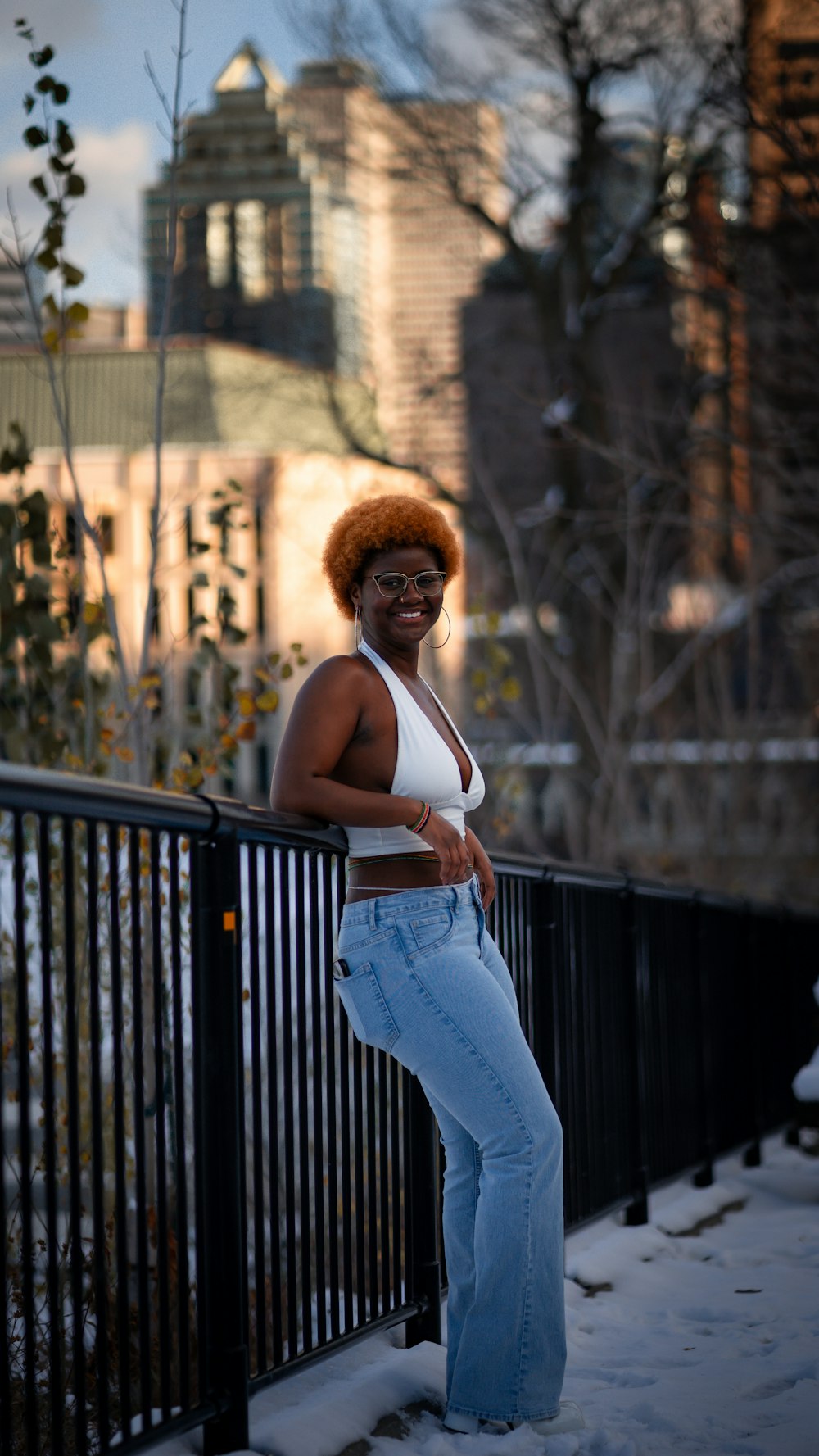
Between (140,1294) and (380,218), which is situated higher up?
(380,218)

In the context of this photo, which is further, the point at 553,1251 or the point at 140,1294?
the point at 553,1251

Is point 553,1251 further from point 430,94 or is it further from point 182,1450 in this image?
point 430,94

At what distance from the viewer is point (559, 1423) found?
325 cm

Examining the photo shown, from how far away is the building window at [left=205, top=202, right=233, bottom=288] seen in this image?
19281 millimetres

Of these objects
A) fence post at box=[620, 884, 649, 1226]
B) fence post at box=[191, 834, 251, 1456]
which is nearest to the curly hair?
fence post at box=[191, 834, 251, 1456]

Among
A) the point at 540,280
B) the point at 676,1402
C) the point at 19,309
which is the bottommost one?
the point at 676,1402

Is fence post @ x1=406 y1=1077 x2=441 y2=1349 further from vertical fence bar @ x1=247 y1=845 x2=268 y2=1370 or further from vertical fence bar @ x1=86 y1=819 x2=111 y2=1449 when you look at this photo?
vertical fence bar @ x1=86 y1=819 x2=111 y2=1449

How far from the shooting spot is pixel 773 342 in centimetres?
1445

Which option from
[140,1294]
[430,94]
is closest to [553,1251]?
[140,1294]

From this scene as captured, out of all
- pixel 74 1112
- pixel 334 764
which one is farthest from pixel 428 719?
pixel 74 1112

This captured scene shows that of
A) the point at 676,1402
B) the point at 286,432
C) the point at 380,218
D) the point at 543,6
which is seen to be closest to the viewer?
the point at 676,1402

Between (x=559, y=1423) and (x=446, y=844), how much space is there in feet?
3.83

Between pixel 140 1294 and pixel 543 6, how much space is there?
804 inches

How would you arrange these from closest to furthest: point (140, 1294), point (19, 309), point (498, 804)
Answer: point (140, 1294), point (19, 309), point (498, 804)
